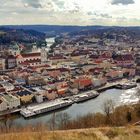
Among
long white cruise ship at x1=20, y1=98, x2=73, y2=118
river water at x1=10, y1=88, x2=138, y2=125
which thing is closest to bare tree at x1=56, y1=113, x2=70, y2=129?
river water at x1=10, y1=88, x2=138, y2=125

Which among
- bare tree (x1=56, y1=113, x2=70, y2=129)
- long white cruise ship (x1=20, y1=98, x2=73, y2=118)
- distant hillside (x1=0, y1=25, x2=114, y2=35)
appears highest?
bare tree (x1=56, y1=113, x2=70, y2=129)

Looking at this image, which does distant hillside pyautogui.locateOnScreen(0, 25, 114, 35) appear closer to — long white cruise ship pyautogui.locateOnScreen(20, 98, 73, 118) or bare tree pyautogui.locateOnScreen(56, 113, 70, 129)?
long white cruise ship pyautogui.locateOnScreen(20, 98, 73, 118)

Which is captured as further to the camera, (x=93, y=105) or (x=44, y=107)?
(x=93, y=105)

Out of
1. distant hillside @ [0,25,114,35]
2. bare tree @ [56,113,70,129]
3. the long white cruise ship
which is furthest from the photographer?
distant hillside @ [0,25,114,35]

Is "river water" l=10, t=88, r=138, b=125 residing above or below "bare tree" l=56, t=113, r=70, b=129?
below

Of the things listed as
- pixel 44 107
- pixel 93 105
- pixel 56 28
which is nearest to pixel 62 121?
pixel 44 107

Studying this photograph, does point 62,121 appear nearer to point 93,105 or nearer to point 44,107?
point 44,107

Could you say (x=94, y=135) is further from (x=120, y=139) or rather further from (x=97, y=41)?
(x=97, y=41)

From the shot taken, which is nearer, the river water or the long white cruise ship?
the river water
